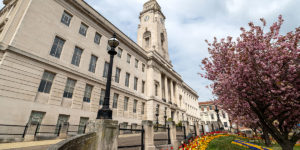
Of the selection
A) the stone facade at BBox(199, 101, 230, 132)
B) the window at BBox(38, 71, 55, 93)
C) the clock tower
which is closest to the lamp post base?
the window at BBox(38, 71, 55, 93)

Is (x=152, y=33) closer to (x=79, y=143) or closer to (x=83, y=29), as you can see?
(x=83, y=29)

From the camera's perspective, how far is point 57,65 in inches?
588

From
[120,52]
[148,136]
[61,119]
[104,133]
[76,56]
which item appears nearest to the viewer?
[104,133]

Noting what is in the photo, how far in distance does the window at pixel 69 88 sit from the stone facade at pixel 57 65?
0.11 metres

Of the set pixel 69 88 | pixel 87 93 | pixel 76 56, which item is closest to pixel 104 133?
pixel 69 88

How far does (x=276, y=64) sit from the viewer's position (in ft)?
21.9

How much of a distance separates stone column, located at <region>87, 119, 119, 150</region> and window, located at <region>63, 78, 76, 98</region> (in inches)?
497

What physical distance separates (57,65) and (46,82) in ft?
6.92

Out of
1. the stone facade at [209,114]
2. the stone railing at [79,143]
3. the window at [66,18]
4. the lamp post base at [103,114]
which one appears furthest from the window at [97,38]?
the stone facade at [209,114]

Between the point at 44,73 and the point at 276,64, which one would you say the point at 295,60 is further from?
the point at 44,73

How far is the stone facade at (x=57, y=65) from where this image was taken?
1196 centimetres

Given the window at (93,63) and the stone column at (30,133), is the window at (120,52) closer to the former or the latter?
the window at (93,63)

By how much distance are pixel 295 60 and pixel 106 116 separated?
9.11 metres

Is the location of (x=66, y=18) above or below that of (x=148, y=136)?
above
